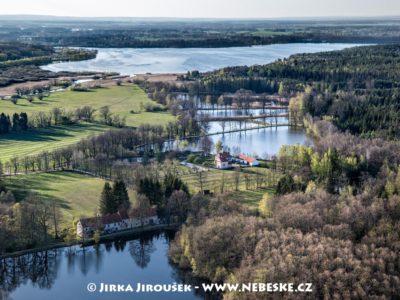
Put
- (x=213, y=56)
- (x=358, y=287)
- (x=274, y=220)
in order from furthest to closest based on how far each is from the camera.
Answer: (x=213, y=56) < (x=274, y=220) < (x=358, y=287)

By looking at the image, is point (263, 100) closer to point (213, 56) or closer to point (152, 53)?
point (213, 56)

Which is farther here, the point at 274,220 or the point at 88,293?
the point at 274,220

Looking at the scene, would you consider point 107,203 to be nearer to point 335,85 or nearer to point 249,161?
point 249,161

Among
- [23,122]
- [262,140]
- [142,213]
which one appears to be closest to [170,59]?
[23,122]

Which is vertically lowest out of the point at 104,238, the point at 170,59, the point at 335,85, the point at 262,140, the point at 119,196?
the point at 104,238

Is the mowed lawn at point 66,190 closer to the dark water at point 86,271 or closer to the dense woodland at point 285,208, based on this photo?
the dense woodland at point 285,208

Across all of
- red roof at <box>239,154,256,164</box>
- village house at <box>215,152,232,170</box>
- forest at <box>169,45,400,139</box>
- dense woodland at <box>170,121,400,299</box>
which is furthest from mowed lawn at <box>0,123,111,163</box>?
forest at <box>169,45,400,139</box>

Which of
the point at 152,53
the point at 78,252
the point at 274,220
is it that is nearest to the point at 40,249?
the point at 78,252
